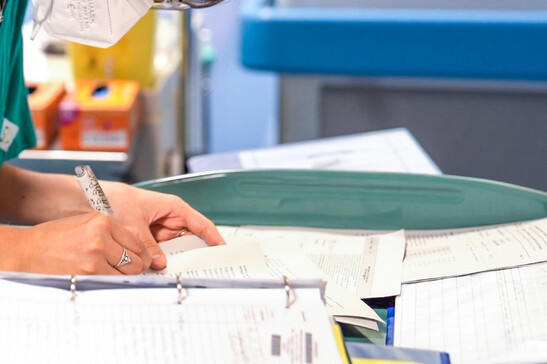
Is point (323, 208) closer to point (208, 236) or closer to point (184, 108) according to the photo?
point (208, 236)

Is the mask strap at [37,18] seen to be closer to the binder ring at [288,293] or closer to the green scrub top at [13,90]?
the green scrub top at [13,90]

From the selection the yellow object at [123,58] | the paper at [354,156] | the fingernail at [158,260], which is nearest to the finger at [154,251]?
the fingernail at [158,260]

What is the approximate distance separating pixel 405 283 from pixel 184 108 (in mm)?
1815

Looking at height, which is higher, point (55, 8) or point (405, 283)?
point (55, 8)

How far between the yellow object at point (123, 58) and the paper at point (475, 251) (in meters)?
1.30

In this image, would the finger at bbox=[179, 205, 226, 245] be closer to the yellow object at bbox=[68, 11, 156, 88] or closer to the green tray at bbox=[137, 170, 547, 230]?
the green tray at bbox=[137, 170, 547, 230]

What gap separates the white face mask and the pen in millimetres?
172

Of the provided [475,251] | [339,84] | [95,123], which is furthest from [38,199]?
[339,84]

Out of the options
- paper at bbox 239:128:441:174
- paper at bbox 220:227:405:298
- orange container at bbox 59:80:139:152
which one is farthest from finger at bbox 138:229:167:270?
orange container at bbox 59:80:139:152

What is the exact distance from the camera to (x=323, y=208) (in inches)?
→ 46.5

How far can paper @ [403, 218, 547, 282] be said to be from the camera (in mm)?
992

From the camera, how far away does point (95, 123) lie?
2.02 meters

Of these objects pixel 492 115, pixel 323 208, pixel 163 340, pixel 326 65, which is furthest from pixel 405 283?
pixel 492 115

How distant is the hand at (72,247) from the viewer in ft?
2.83
